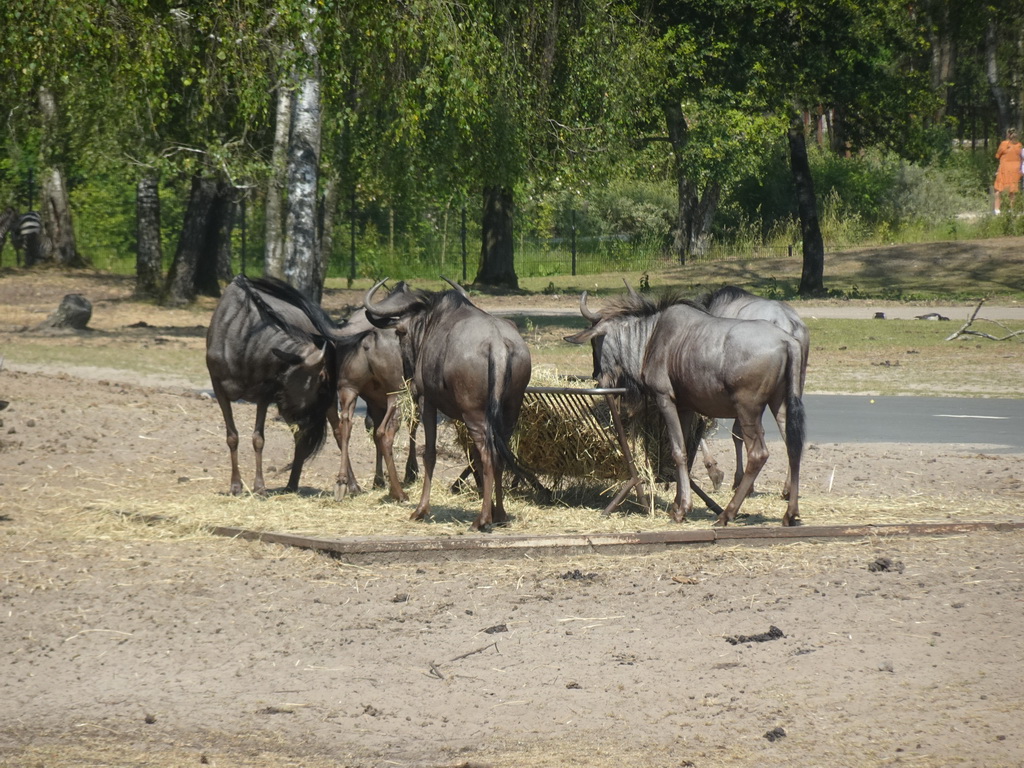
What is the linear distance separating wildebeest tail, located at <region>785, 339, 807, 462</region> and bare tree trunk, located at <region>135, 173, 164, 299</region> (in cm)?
2241

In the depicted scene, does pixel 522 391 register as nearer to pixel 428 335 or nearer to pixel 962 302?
pixel 428 335

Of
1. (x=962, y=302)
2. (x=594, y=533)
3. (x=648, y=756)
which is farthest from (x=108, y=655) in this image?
(x=962, y=302)

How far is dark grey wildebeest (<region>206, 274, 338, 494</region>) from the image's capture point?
10.7 metres

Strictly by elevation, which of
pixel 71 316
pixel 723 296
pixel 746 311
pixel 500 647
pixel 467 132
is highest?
pixel 467 132

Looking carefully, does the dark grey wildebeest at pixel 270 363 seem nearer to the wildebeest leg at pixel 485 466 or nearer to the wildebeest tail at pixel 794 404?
the wildebeest leg at pixel 485 466

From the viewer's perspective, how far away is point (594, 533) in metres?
8.61

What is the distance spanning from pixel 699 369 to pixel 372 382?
9.15ft

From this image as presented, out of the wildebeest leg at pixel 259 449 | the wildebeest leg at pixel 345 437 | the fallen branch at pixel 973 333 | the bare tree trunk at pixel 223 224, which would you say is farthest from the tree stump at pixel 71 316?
the fallen branch at pixel 973 333

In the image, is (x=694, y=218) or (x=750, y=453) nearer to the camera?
(x=750, y=453)

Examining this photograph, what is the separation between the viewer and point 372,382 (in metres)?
10.5

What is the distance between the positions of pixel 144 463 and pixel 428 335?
167 inches

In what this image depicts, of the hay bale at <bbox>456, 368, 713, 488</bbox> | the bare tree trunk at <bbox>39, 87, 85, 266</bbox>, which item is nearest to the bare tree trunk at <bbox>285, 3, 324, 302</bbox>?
the hay bale at <bbox>456, 368, 713, 488</bbox>

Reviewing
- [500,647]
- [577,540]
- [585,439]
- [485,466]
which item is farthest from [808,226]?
[500,647]

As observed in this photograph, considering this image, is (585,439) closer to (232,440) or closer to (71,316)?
(232,440)
